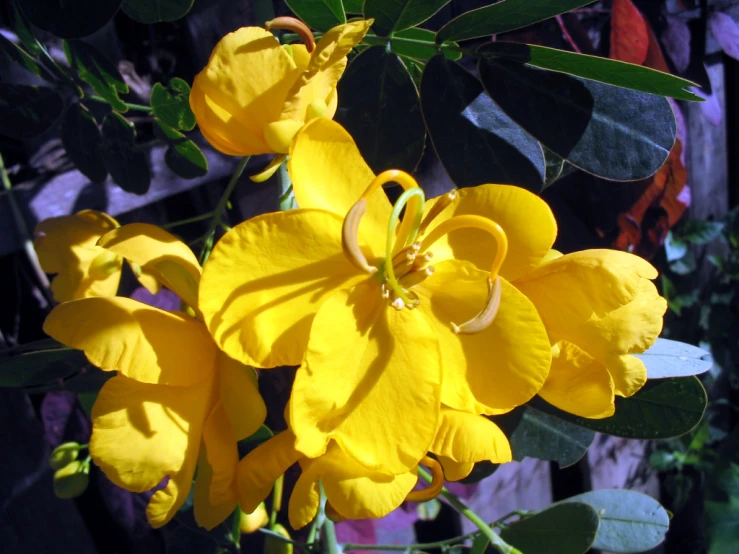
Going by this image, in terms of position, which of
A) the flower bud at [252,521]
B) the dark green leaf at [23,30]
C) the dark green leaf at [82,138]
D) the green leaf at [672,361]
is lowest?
the flower bud at [252,521]

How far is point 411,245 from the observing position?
1.48 feet

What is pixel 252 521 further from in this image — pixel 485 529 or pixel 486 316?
pixel 486 316

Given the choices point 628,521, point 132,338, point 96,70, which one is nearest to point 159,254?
point 132,338

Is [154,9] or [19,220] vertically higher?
[154,9]

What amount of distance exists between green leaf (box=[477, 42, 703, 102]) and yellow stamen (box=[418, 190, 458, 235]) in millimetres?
152

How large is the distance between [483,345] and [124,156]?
0.49 m

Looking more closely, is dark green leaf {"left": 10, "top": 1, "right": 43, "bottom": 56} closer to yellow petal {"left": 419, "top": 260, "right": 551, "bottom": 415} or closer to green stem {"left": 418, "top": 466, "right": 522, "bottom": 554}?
yellow petal {"left": 419, "top": 260, "right": 551, "bottom": 415}

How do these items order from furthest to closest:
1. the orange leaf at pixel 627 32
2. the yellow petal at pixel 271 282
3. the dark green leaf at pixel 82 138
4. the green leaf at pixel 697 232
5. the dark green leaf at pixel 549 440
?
the green leaf at pixel 697 232 < the orange leaf at pixel 627 32 < the dark green leaf at pixel 549 440 < the dark green leaf at pixel 82 138 < the yellow petal at pixel 271 282

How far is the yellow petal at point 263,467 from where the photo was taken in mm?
487

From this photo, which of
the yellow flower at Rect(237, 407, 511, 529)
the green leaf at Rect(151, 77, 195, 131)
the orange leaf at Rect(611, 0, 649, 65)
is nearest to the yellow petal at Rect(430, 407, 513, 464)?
the yellow flower at Rect(237, 407, 511, 529)

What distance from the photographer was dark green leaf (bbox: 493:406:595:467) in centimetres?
83

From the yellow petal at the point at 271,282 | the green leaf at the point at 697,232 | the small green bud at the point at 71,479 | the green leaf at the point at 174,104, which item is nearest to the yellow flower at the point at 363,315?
the yellow petal at the point at 271,282

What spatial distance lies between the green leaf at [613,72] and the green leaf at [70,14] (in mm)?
345

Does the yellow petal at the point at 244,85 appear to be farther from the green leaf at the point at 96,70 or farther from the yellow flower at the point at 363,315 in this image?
the green leaf at the point at 96,70
